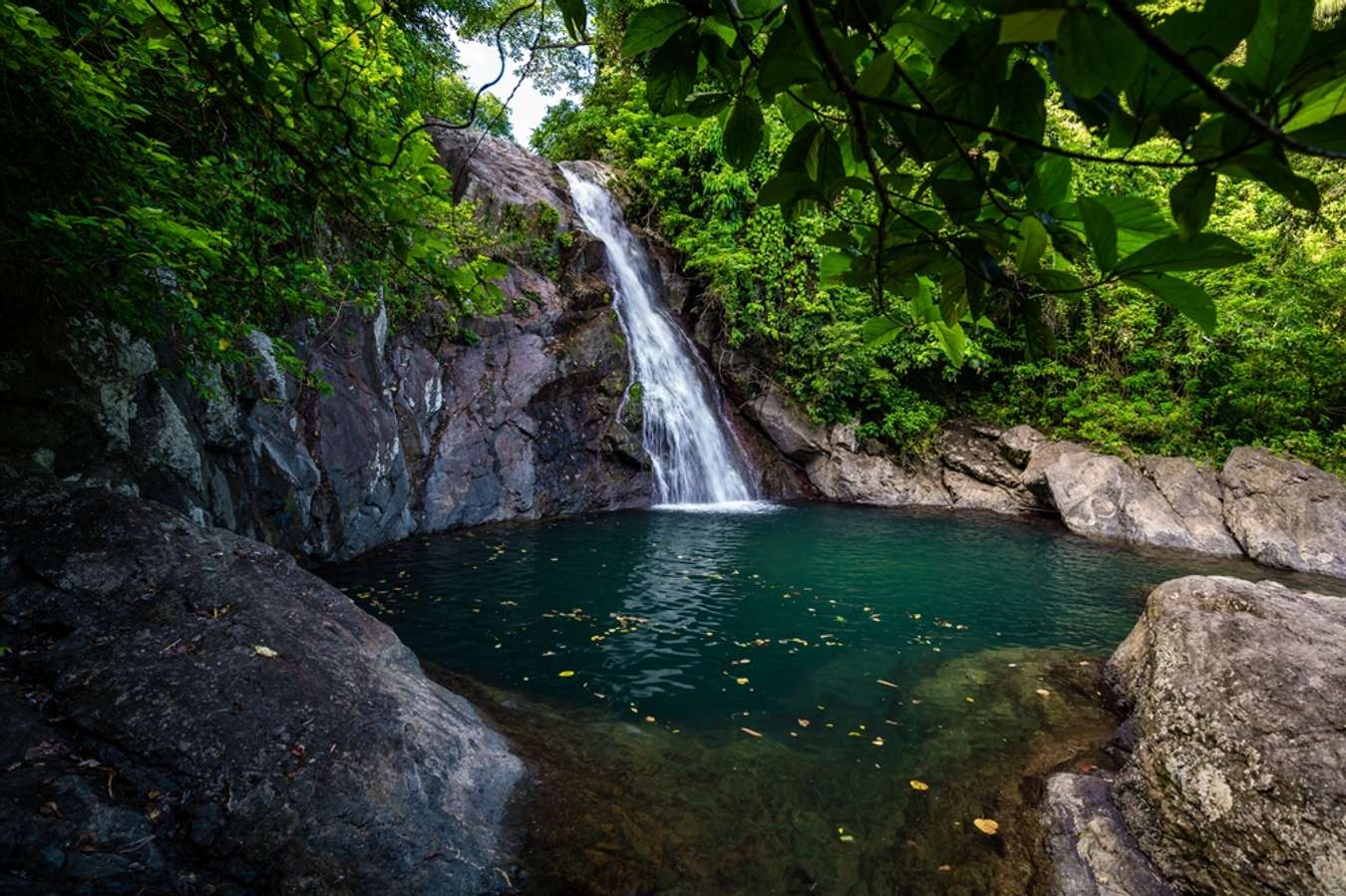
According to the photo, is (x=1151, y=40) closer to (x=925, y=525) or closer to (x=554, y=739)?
(x=554, y=739)

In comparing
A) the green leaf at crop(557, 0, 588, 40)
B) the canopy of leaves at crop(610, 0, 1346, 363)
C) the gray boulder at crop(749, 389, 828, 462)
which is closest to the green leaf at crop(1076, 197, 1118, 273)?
the canopy of leaves at crop(610, 0, 1346, 363)

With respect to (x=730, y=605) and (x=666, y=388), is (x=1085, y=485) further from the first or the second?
(x=730, y=605)

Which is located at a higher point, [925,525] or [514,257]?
[514,257]

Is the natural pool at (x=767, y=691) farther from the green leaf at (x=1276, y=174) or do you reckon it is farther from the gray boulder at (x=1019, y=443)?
the gray boulder at (x=1019, y=443)

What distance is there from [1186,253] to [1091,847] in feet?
12.4

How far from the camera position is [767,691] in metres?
5.05

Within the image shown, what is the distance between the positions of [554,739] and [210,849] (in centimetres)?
199

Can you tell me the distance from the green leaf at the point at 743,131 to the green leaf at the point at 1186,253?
0.62 meters

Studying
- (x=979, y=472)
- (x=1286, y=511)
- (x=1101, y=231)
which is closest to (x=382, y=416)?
(x=1101, y=231)

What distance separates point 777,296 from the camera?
17703 mm

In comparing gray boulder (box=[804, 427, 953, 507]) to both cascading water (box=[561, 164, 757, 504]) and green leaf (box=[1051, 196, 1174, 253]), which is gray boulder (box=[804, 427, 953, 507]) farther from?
green leaf (box=[1051, 196, 1174, 253])

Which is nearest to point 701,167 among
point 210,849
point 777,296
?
point 777,296

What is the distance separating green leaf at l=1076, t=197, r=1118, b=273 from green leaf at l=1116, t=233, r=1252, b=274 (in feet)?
0.12

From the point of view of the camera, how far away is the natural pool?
10.1 feet
